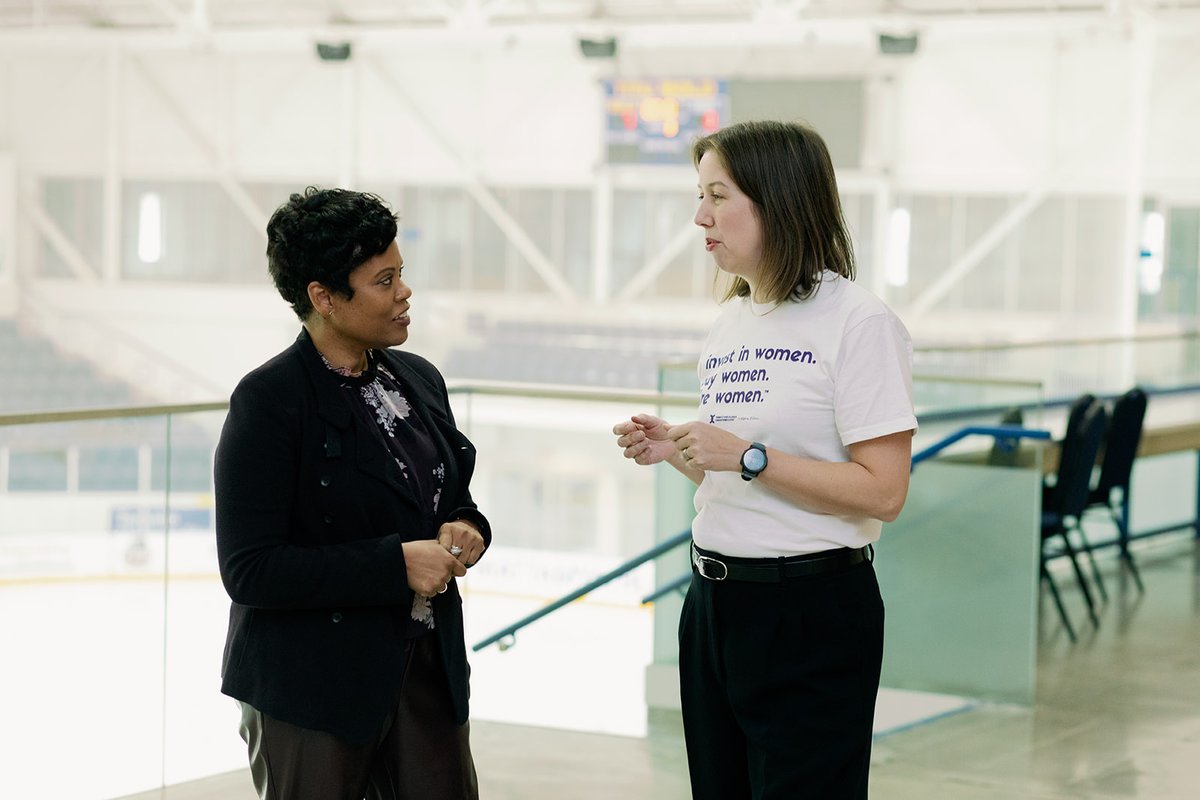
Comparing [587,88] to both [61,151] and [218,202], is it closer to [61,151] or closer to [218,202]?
[218,202]

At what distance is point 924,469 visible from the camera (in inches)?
172

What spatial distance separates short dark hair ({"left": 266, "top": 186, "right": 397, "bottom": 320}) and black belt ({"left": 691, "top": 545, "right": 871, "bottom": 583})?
57cm

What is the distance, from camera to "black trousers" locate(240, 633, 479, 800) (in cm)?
182

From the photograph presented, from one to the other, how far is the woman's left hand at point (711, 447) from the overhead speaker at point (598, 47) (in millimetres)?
15132

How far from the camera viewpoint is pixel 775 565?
1.81 metres

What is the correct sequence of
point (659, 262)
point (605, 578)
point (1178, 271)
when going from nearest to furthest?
point (605, 578) → point (1178, 271) → point (659, 262)

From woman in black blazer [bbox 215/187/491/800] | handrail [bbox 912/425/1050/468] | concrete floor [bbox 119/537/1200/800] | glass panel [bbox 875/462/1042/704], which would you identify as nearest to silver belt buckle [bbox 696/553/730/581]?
woman in black blazer [bbox 215/187/491/800]

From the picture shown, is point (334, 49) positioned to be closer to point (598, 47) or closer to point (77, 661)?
point (598, 47)

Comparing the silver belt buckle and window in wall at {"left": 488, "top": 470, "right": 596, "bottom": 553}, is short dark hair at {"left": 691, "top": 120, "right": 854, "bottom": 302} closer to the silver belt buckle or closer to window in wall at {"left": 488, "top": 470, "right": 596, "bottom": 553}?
the silver belt buckle

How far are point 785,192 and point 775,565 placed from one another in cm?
46

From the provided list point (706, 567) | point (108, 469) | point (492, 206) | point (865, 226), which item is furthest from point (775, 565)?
point (492, 206)

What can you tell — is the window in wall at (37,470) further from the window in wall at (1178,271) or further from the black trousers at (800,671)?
the window in wall at (1178,271)

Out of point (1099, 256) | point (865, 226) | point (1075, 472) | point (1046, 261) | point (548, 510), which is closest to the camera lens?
point (1075, 472)

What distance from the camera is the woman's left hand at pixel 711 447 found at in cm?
175
